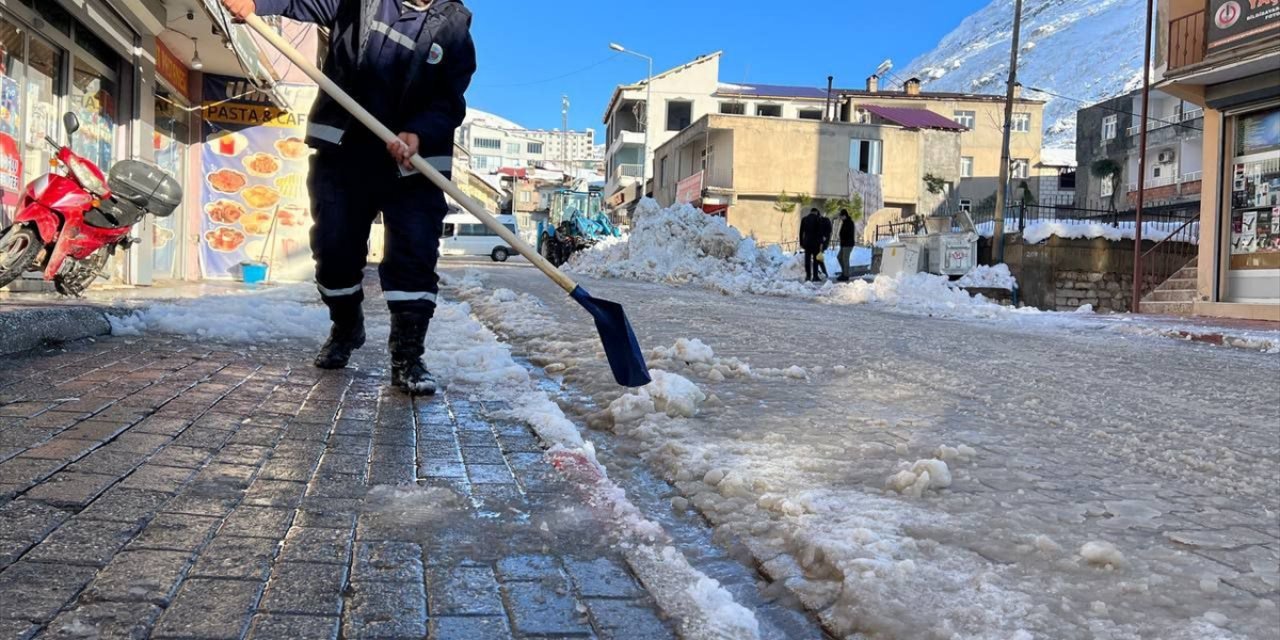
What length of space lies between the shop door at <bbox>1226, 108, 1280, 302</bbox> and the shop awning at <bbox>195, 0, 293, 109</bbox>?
14.4 meters

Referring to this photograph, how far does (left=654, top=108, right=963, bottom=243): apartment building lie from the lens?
3788 centimetres

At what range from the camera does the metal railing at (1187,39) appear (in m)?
14.9

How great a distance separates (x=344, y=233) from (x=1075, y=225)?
17.1 m

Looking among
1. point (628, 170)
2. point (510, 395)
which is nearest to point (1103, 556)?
point (510, 395)

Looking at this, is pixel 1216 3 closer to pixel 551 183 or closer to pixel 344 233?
pixel 344 233

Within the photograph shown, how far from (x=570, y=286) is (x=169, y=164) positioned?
394 inches

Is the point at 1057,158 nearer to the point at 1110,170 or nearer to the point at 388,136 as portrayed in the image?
the point at 1110,170

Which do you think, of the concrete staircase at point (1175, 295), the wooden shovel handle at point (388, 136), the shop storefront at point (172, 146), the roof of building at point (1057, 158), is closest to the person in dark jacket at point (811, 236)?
the concrete staircase at point (1175, 295)

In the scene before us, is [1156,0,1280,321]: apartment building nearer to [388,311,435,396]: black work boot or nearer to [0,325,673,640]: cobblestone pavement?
[388,311,435,396]: black work boot

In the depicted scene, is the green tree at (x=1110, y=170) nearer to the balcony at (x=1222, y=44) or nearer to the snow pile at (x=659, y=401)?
the balcony at (x=1222, y=44)

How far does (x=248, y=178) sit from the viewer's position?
43.2 feet

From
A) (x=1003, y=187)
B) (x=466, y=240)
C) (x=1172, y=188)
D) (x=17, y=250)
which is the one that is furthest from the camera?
(x=1172, y=188)

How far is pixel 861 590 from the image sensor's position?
201 cm

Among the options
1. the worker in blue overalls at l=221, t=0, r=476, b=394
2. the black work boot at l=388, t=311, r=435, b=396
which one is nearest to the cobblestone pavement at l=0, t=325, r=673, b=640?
the black work boot at l=388, t=311, r=435, b=396
